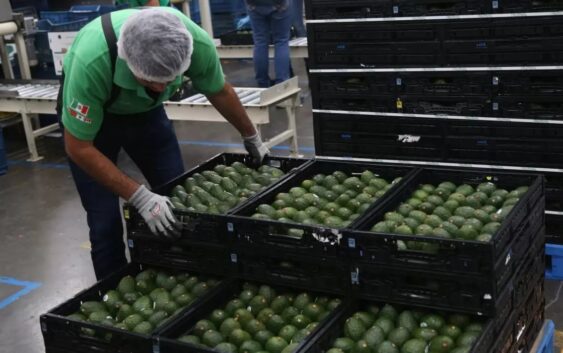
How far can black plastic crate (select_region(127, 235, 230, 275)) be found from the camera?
3.23 meters

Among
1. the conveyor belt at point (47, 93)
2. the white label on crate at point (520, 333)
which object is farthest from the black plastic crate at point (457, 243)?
the conveyor belt at point (47, 93)

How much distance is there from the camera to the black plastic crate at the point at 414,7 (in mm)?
4246

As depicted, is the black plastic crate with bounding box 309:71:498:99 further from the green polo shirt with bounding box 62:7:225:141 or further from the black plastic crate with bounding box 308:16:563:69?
the green polo shirt with bounding box 62:7:225:141

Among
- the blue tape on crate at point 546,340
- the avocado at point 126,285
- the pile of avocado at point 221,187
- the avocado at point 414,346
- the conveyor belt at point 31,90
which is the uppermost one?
the pile of avocado at point 221,187

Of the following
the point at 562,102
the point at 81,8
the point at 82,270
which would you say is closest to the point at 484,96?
the point at 562,102

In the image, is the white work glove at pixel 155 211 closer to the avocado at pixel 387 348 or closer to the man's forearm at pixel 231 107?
the man's forearm at pixel 231 107

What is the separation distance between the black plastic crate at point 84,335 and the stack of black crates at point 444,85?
1.36 m

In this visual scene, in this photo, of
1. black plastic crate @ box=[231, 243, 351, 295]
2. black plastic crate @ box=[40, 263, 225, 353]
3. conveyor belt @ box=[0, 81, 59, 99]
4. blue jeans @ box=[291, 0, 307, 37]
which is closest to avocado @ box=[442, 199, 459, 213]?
black plastic crate @ box=[231, 243, 351, 295]

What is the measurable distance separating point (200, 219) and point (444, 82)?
2144 mm

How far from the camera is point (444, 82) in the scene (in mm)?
4668

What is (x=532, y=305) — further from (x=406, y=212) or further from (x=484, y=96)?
(x=484, y=96)

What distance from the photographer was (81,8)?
1008 centimetres

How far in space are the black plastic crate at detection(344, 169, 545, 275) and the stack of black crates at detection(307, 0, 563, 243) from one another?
1.16 metres

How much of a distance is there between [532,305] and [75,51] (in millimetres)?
2334
